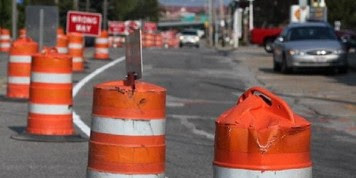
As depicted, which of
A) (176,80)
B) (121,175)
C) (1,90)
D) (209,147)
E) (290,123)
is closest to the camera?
(290,123)

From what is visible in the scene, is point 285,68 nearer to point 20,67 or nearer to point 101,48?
point 101,48

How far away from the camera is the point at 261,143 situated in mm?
5352

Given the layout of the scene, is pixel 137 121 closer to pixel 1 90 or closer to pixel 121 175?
pixel 121 175

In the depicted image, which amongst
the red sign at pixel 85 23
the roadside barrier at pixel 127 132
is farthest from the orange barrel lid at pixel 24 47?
the roadside barrier at pixel 127 132

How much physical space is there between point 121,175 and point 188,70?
22921 millimetres

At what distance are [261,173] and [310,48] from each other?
71.7 feet

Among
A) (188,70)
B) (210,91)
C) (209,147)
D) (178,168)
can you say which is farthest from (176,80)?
(178,168)

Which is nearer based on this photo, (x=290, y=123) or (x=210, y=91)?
(x=290, y=123)

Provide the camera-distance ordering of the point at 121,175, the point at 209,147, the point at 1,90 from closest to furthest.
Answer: the point at 121,175 < the point at 209,147 < the point at 1,90

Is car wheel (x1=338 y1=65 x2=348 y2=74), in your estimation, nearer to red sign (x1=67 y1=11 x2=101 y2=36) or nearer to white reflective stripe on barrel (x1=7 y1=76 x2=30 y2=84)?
red sign (x1=67 y1=11 x2=101 y2=36)

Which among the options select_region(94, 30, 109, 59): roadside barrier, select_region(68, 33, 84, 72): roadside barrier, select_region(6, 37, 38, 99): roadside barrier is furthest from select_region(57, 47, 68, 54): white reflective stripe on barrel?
select_region(6, 37, 38, 99): roadside barrier

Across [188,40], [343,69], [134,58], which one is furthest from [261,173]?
[188,40]

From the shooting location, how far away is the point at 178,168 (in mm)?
10055

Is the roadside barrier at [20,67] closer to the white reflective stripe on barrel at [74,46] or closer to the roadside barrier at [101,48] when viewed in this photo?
the white reflective stripe on barrel at [74,46]
